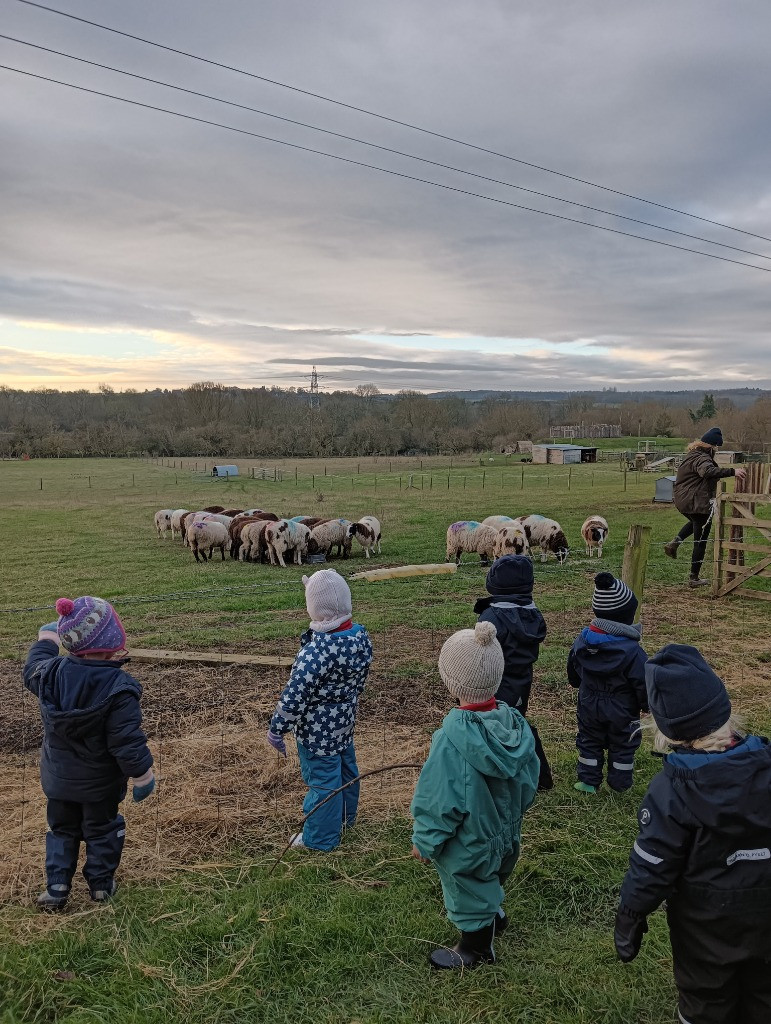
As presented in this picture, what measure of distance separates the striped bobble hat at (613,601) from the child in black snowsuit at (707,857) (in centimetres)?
208

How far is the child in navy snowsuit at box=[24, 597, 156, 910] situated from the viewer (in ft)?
12.4

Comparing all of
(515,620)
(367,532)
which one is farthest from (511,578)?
(367,532)

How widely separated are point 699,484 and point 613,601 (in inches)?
318

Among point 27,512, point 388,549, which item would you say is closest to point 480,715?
point 388,549

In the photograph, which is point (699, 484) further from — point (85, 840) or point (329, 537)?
point (85, 840)

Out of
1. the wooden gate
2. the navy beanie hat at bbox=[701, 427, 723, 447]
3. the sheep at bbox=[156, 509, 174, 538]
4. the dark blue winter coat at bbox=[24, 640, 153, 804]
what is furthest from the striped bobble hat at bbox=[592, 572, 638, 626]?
the sheep at bbox=[156, 509, 174, 538]

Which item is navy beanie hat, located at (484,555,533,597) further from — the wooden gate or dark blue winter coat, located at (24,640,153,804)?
the wooden gate

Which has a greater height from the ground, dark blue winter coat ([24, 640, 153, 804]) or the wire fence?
dark blue winter coat ([24, 640, 153, 804])

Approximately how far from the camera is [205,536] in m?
19.8

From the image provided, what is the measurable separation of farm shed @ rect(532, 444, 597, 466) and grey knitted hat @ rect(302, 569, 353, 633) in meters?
59.6

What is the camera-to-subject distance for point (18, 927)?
3.66 m

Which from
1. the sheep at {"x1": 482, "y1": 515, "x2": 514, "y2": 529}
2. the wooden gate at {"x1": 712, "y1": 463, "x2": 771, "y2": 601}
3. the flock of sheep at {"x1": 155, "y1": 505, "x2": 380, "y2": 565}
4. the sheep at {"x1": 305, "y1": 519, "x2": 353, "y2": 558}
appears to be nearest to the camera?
the wooden gate at {"x1": 712, "y1": 463, "x2": 771, "y2": 601}

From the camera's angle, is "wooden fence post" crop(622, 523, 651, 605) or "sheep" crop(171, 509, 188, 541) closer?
"wooden fence post" crop(622, 523, 651, 605)

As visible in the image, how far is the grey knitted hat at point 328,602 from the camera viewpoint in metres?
4.31
